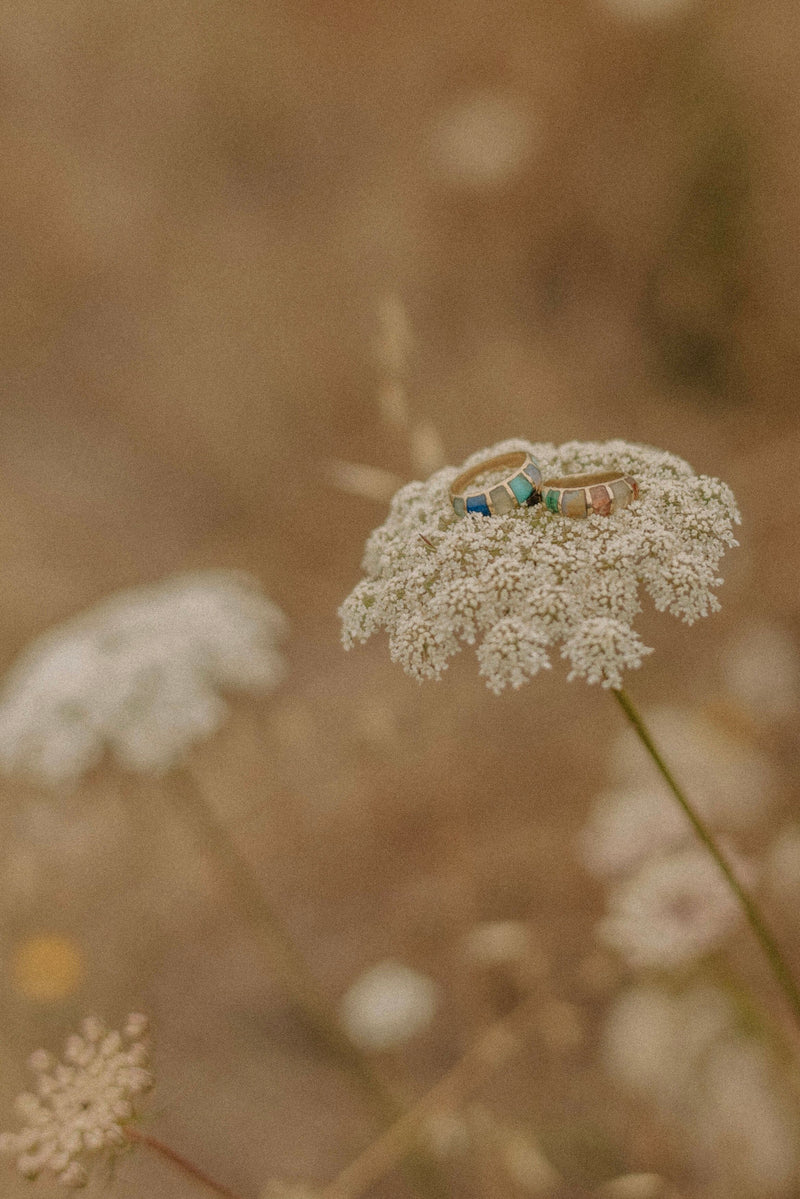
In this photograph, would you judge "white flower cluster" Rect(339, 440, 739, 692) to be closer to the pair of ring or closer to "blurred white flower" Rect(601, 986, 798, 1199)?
the pair of ring

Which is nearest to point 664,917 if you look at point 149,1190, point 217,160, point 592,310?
point 149,1190

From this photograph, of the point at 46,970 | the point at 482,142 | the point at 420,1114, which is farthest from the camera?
the point at 482,142

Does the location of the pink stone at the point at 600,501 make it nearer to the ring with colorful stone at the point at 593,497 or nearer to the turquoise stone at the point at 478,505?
the ring with colorful stone at the point at 593,497

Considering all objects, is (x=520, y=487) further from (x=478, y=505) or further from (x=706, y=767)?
(x=706, y=767)

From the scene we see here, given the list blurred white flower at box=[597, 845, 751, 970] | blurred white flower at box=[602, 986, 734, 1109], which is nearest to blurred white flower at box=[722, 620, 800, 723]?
blurred white flower at box=[597, 845, 751, 970]

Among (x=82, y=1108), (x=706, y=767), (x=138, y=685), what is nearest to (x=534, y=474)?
(x=82, y=1108)

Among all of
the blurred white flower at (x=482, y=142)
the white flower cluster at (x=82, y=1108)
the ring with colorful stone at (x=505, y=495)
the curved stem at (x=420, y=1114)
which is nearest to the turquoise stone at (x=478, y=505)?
the ring with colorful stone at (x=505, y=495)

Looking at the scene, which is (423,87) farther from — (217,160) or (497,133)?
(497,133)
